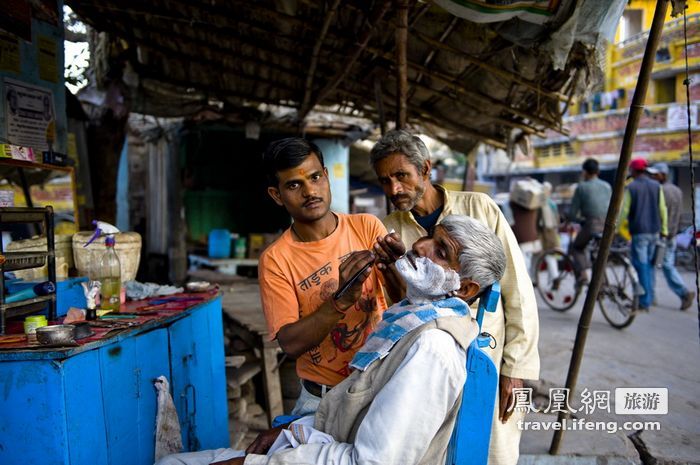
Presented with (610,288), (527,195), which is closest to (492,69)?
(610,288)

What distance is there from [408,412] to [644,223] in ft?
22.7

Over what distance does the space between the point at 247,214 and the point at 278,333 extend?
9.27 metres

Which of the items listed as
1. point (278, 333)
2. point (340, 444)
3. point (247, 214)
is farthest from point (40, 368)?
point (247, 214)


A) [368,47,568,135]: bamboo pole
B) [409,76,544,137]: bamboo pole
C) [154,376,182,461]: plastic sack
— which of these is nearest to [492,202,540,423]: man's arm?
[154,376,182,461]: plastic sack

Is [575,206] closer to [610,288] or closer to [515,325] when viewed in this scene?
[610,288]

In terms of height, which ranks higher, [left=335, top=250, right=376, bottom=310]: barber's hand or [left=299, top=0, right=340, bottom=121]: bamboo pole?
[left=299, top=0, right=340, bottom=121]: bamboo pole

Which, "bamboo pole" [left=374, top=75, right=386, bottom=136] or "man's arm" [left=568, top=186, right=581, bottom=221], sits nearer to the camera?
"bamboo pole" [left=374, top=75, right=386, bottom=136]

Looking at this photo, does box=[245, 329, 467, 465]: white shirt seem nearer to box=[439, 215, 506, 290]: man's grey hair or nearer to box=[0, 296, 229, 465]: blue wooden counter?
box=[439, 215, 506, 290]: man's grey hair

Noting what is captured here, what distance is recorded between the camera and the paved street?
320 cm

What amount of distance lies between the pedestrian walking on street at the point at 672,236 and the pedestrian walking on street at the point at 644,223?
1.11 feet

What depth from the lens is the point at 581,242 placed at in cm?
716

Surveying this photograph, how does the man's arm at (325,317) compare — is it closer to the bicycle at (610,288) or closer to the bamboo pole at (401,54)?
the bamboo pole at (401,54)

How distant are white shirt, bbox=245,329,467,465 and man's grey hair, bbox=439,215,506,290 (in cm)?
33

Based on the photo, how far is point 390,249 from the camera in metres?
1.84
